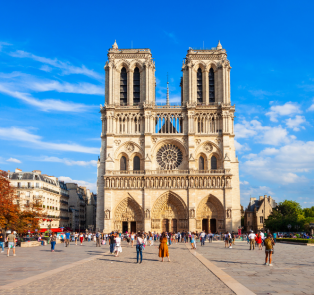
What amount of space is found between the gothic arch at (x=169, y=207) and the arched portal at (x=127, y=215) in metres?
1.96

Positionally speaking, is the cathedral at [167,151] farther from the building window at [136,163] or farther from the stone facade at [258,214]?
the stone facade at [258,214]

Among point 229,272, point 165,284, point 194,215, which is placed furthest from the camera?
point 194,215

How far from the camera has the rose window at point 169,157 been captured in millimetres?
53062

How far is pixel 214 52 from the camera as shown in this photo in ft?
182

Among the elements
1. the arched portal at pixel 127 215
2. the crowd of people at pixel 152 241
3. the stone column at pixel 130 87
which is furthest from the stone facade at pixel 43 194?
the stone column at pixel 130 87

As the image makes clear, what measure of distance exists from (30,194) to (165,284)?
48.7m

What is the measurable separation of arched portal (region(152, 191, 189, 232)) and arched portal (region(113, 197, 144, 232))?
1925mm

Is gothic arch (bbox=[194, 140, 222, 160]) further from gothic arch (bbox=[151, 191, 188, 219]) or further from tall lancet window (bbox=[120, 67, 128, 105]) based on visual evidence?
tall lancet window (bbox=[120, 67, 128, 105])

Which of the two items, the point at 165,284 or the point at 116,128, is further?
the point at 116,128

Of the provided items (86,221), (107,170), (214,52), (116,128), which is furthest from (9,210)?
(86,221)

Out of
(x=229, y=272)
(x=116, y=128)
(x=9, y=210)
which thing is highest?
(x=116, y=128)

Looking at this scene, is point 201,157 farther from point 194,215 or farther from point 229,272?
point 229,272

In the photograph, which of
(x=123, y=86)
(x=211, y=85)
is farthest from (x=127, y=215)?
(x=211, y=85)

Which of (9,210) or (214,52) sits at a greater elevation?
(214,52)
